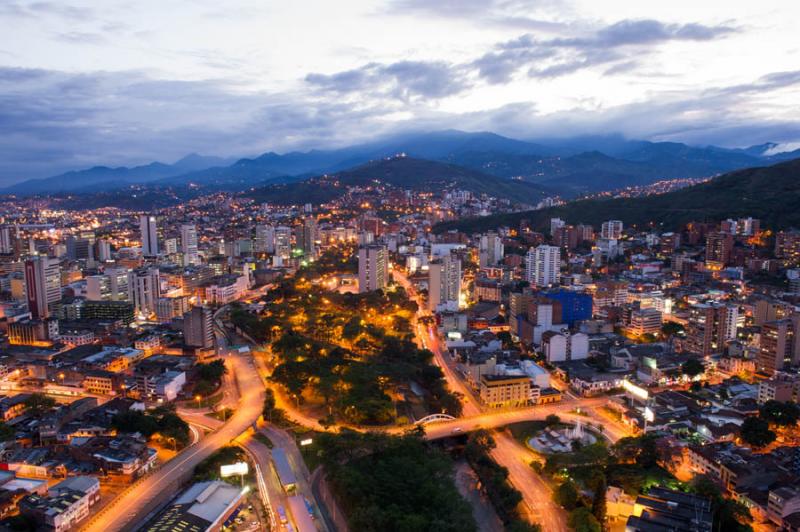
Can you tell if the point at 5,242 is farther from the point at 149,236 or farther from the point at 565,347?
the point at 565,347

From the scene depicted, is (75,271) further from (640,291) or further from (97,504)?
(640,291)

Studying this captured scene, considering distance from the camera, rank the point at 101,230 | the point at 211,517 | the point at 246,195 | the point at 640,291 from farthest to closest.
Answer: the point at 246,195, the point at 101,230, the point at 640,291, the point at 211,517

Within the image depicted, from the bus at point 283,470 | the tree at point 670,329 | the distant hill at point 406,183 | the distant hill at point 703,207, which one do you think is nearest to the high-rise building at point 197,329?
the bus at point 283,470

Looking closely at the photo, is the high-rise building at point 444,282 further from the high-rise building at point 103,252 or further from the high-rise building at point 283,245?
the high-rise building at point 103,252

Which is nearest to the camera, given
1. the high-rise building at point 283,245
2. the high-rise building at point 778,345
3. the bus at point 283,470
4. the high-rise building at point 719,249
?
the bus at point 283,470

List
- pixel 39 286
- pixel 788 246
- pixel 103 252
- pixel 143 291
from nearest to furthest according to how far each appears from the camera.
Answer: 1. pixel 39 286
2. pixel 143 291
3. pixel 788 246
4. pixel 103 252

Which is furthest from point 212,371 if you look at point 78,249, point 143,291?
point 78,249

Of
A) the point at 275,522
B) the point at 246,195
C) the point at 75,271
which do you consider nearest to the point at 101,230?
the point at 75,271
